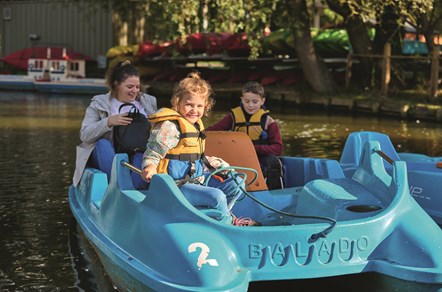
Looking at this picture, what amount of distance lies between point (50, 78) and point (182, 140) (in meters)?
21.0

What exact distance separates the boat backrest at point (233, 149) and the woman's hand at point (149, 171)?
1.33 m

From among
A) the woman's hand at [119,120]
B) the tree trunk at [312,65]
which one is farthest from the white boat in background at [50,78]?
the woman's hand at [119,120]

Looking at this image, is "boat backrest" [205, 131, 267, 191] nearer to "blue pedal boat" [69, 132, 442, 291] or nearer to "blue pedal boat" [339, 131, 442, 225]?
"blue pedal boat" [339, 131, 442, 225]

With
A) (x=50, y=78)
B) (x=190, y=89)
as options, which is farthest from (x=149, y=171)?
(x=50, y=78)

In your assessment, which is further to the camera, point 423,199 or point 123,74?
point 423,199

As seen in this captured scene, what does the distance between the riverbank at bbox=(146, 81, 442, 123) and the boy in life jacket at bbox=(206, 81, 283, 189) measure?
9.83 metres

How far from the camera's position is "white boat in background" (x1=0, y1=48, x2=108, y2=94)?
24.1 m

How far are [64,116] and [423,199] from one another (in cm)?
1116

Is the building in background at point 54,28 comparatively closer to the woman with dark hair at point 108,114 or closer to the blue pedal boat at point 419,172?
the blue pedal boat at point 419,172

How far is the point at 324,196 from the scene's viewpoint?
193 inches

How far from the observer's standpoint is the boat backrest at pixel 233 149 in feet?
19.9

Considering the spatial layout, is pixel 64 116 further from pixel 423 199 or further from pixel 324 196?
pixel 324 196

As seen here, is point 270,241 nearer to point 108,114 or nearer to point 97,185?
point 97,185

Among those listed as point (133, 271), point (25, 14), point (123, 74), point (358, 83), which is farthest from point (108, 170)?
point (25, 14)
